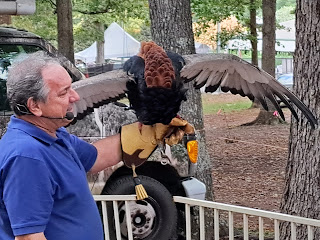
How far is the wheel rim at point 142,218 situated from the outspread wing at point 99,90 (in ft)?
6.86

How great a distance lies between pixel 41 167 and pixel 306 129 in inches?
107

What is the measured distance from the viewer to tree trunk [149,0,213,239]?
480cm

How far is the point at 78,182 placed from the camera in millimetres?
1893

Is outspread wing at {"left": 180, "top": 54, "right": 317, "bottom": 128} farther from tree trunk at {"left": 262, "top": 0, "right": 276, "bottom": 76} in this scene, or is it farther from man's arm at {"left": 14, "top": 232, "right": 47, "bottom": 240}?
tree trunk at {"left": 262, "top": 0, "right": 276, "bottom": 76}

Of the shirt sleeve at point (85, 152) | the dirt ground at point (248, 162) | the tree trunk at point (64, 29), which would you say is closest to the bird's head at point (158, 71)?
the shirt sleeve at point (85, 152)

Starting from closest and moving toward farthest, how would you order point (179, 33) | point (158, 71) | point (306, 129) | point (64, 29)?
point (158, 71) → point (306, 129) → point (179, 33) → point (64, 29)

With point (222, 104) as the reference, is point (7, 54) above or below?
above

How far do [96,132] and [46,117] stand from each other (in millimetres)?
2708

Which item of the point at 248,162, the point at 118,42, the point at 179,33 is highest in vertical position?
the point at 118,42

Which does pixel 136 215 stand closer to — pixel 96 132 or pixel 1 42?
pixel 96 132

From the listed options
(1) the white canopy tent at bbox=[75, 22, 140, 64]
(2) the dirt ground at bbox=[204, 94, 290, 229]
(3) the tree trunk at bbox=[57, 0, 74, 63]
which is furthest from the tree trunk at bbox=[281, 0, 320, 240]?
(1) the white canopy tent at bbox=[75, 22, 140, 64]

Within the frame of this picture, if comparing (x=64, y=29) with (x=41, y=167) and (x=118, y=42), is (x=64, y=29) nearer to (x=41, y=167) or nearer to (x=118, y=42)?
(x=41, y=167)

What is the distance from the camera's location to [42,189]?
176 cm

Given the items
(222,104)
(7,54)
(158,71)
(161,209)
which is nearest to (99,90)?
(158,71)
